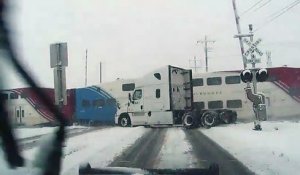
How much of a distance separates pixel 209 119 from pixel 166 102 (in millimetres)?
3151

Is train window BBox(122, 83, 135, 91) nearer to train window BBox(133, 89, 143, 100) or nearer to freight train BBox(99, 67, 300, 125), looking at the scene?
freight train BBox(99, 67, 300, 125)

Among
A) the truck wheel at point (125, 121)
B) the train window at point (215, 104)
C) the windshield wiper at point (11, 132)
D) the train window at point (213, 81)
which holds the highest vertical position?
the train window at point (213, 81)

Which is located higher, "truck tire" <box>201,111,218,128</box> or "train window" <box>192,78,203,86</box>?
"train window" <box>192,78,203,86</box>

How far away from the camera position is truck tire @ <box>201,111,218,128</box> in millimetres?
32719

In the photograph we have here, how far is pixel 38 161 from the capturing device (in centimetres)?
417

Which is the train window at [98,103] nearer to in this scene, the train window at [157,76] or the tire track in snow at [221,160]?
the train window at [157,76]

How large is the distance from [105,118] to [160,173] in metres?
37.6

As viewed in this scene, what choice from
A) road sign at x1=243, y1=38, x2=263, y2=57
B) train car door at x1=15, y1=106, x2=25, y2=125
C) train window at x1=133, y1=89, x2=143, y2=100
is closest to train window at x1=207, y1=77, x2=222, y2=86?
train window at x1=133, y1=89, x2=143, y2=100

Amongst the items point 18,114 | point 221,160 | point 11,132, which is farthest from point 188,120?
point 11,132

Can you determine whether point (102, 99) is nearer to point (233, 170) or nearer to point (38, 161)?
point (233, 170)

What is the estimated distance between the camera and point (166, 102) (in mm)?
31734

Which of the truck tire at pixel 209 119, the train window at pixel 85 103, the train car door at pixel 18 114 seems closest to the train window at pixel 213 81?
the truck tire at pixel 209 119

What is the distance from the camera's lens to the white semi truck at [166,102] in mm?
31656

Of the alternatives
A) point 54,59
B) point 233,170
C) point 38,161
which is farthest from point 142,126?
point 38,161
